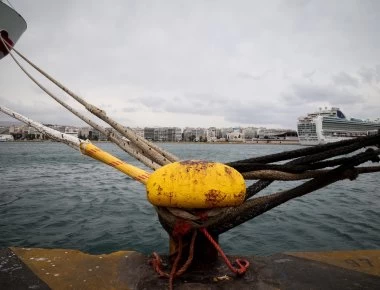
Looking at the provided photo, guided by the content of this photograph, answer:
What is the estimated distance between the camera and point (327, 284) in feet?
6.08

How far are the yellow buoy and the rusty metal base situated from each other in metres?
0.57

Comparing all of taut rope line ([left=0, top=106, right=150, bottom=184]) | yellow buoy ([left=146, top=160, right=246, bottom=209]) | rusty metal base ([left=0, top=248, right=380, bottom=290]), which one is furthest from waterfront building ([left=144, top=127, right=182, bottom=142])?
yellow buoy ([left=146, top=160, right=246, bottom=209])

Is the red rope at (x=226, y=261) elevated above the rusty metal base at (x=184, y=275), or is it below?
above

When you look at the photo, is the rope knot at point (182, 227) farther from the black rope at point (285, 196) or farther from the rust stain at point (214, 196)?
the rust stain at point (214, 196)

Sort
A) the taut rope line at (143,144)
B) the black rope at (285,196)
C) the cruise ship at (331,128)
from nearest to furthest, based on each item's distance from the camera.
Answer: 1. the black rope at (285,196)
2. the taut rope line at (143,144)
3. the cruise ship at (331,128)

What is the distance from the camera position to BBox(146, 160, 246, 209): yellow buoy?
5.53 feet

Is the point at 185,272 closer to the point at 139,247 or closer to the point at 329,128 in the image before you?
the point at 139,247

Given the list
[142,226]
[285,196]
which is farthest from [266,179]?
[142,226]

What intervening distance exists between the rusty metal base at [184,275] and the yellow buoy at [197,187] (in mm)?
566

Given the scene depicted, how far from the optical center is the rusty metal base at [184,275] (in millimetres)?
1827

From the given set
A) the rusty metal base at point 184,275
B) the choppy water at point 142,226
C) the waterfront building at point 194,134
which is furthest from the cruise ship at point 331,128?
the rusty metal base at point 184,275

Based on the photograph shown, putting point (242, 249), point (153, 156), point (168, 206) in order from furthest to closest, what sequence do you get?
A: point (242, 249) → point (153, 156) → point (168, 206)

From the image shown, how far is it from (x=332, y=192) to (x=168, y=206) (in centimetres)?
1092

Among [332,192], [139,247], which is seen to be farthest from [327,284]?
[332,192]
